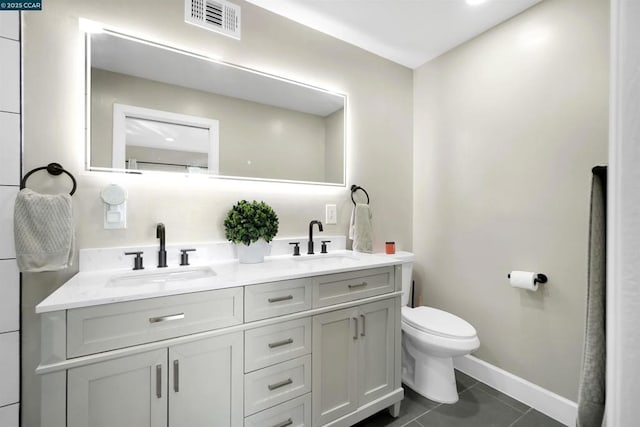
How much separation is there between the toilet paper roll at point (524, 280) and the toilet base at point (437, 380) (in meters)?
0.62

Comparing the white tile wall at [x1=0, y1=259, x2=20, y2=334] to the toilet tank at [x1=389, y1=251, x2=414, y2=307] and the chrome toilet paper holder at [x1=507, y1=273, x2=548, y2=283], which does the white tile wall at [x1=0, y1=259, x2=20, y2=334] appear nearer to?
the toilet tank at [x1=389, y1=251, x2=414, y2=307]

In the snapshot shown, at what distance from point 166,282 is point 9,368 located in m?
0.73

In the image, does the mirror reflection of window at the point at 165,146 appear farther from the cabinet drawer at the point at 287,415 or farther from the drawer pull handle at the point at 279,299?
the cabinet drawer at the point at 287,415

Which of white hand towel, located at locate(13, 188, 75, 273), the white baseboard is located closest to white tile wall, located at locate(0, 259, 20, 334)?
white hand towel, located at locate(13, 188, 75, 273)

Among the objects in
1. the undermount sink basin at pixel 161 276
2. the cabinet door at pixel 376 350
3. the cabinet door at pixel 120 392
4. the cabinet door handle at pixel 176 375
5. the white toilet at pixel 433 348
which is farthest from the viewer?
the white toilet at pixel 433 348

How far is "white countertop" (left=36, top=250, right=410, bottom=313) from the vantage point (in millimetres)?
910

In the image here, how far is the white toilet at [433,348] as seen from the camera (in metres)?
1.64

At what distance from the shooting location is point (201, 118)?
1.59m

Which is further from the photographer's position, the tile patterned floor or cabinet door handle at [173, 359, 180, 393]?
the tile patterned floor

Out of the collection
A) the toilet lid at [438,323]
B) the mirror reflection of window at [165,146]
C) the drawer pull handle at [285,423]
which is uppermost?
the mirror reflection of window at [165,146]

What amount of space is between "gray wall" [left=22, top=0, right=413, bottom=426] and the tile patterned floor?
1078 mm

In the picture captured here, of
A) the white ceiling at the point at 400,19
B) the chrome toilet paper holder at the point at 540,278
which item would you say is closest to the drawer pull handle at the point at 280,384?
the chrome toilet paper holder at the point at 540,278

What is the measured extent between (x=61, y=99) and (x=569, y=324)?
9.14 feet

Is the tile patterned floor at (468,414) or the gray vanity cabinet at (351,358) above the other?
the gray vanity cabinet at (351,358)
